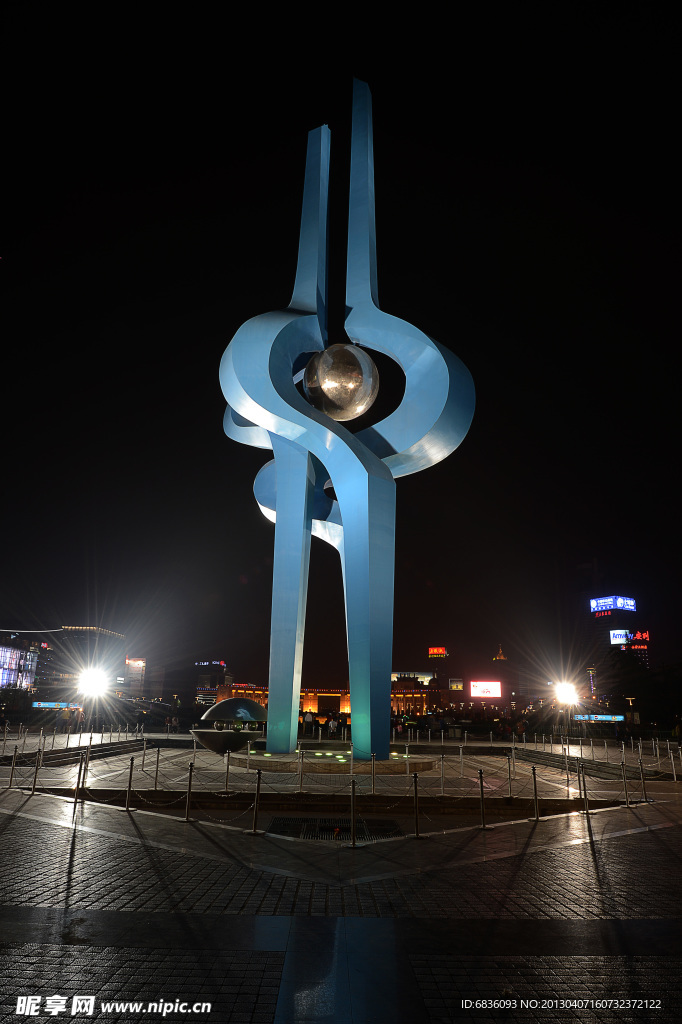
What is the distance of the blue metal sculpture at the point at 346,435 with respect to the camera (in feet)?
57.3

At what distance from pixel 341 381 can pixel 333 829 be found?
1387 centimetres

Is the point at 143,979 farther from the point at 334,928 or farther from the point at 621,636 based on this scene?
the point at 621,636

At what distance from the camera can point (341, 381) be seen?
20266 millimetres

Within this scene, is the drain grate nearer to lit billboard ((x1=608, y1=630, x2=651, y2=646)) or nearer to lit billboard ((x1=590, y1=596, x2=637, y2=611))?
lit billboard ((x1=608, y1=630, x2=651, y2=646))

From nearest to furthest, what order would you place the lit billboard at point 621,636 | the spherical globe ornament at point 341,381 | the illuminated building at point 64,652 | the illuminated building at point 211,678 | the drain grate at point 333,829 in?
1. the drain grate at point 333,829
2. the spherical globe ornament at point 341,381
3. the illuminated building at point 64,652
4. the illuminated building at point 211,678
5. the lit billboard at point 621,636

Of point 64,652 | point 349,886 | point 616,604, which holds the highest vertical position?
point 616,604

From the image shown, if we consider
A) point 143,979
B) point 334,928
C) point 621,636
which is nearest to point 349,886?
point 334,928

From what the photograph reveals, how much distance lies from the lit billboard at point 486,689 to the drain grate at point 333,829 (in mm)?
78667

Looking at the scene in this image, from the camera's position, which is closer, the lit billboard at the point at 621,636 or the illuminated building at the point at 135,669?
the lit billboard at the point at 621,636

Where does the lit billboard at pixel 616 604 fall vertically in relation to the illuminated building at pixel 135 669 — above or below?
above

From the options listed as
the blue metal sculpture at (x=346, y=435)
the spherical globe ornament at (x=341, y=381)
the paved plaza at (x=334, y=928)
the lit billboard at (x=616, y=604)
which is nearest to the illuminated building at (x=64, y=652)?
the blue metal sculpture at (x=346, y=435)

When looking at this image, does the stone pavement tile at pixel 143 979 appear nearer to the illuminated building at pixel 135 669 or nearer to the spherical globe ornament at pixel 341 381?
the spherical globe ornament at pixel 341 381

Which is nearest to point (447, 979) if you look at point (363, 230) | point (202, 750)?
point (202, 750)

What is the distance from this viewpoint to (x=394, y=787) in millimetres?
13719
